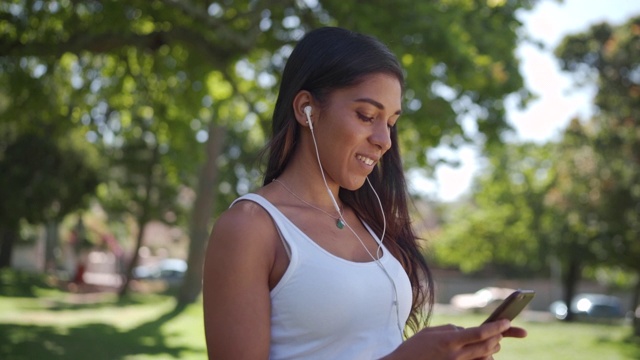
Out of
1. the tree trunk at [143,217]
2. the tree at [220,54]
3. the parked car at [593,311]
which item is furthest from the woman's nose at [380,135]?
the parked car at [593,311]

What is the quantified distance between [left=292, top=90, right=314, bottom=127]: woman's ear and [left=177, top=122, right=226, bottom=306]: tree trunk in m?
22.9

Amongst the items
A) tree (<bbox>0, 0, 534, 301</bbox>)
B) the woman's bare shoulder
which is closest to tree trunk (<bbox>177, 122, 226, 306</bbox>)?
tree (<bbox>0, 0, 534, 301</bbox>)

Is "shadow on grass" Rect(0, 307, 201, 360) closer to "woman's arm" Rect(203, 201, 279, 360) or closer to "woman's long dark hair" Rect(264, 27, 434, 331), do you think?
"woman's long dark hair" Rect(264, 27, 434, 331)

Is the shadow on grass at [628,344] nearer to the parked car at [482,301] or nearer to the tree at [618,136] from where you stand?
the tree at [618,136]

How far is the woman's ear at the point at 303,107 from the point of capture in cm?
251

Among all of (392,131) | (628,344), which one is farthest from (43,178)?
(392,131)

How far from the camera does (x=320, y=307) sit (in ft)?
7.43

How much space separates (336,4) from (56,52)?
12.4ft

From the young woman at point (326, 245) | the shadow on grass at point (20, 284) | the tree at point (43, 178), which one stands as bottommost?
the young woman at point (326, 245)

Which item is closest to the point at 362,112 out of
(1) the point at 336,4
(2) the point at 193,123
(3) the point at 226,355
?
(3) the point at 226,355

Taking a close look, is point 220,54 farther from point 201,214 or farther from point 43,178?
point 43,178

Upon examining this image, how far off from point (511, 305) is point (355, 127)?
2.01ft

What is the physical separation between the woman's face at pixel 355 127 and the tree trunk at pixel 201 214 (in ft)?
75.2

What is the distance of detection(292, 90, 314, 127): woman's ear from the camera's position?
251cm
